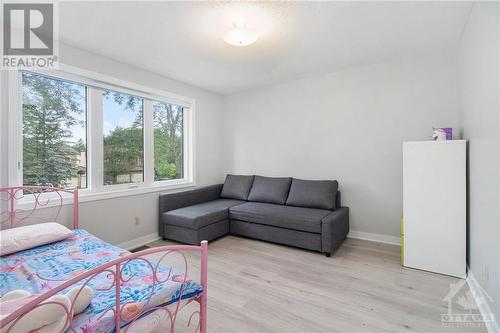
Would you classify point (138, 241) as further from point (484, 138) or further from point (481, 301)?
point (484, 138)

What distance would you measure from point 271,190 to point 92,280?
2.78 m

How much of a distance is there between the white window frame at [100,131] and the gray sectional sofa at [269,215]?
0.42 meters

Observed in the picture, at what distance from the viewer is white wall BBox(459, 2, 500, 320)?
156 cm

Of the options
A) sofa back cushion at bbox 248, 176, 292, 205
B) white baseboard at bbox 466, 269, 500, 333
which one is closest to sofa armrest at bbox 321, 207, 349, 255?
sofa back cushion at bbox 248, 176, 292, 205

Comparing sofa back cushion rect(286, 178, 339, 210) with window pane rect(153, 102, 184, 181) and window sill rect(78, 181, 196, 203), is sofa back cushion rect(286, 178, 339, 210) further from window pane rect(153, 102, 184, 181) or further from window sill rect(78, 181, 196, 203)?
window pane rect(153, 102, 184, 181)

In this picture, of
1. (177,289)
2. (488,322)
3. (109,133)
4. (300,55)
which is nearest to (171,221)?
(109,133)

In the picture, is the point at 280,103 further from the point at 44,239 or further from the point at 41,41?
the point at 44,239

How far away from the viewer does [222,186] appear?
455 cm

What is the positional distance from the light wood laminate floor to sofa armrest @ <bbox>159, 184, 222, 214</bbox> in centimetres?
98

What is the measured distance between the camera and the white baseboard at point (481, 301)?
1.58 metres

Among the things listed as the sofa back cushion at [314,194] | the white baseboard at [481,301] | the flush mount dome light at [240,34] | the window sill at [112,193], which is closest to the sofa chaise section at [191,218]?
the window sill at [112,193]

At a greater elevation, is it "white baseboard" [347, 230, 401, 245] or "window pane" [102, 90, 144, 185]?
"window pane" [102, 90, 144, 185]

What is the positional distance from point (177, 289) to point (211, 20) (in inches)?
88.6

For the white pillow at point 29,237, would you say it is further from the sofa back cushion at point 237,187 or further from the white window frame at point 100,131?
the sofa back cushion at point 237,187
